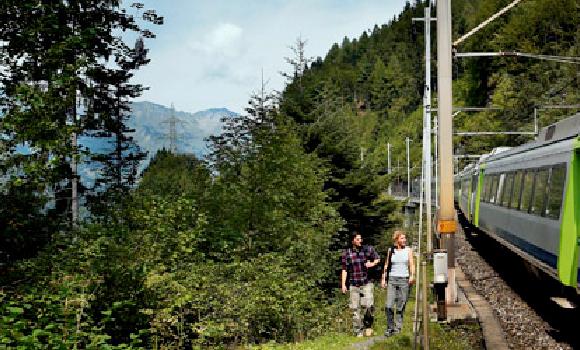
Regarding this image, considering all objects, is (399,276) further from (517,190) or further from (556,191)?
(517,190)

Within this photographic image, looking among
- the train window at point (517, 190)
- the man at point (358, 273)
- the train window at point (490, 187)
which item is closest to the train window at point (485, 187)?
the train window at point (490, 187)

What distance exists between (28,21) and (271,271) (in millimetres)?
8210

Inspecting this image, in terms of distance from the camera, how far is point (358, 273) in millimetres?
12211

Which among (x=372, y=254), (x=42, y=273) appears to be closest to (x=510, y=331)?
Result: (x=372, y=254)

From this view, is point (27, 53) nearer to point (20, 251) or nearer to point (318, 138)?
point (20, 251)

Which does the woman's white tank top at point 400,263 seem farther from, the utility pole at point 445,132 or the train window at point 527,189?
the train window at point 527,189

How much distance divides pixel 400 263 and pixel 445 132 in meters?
2.46

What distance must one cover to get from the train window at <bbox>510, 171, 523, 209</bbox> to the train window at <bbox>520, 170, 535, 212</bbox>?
0.47m

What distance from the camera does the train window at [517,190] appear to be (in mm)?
15953

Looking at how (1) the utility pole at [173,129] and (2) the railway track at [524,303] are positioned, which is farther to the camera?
(1) the utility pole at [173,129]

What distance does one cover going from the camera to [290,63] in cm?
2705

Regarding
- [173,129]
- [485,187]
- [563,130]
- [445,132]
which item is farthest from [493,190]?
[173,129]

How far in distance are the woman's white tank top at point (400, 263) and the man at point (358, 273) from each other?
0.40 metres

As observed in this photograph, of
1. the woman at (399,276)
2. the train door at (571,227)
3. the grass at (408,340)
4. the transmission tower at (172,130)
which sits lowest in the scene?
the grass at (408,340)
